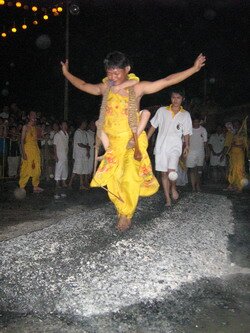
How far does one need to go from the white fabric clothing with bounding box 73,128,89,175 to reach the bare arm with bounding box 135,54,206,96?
22.4 feet

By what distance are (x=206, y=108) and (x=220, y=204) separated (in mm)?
15705

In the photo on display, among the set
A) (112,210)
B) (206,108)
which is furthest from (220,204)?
(206,108)

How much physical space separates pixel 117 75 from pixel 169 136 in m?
2.55

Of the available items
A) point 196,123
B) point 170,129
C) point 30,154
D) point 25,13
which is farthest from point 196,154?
point 25,13

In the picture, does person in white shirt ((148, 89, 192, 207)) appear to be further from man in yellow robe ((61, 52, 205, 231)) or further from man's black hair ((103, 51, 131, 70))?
man's black hair ((103, 51, 131, 70))

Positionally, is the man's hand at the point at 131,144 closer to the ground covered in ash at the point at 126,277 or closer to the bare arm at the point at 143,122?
the bare arm at the point at 143,122

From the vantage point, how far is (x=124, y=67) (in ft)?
15.9

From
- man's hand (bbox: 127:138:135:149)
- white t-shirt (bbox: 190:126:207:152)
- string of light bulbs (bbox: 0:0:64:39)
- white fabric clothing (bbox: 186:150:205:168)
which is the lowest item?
white fabric clothing (bbox: 186:150:205:168)

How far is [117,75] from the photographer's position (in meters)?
4.87

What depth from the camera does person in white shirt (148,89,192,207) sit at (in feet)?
23.3

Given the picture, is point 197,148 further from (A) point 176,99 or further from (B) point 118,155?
(B) point 118,155

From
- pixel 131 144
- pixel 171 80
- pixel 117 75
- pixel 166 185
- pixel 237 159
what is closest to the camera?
pixel 171 80

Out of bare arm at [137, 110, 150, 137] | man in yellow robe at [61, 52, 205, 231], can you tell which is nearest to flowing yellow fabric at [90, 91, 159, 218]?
man in yellow robe at [61, 52, 205, 231]

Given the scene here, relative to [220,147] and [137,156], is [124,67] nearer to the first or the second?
[137,156]
